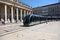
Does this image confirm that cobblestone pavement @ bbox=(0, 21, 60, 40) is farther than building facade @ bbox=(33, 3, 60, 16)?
No

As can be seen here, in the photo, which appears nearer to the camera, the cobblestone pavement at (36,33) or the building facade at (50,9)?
the cobblestone pavement at (36,33)

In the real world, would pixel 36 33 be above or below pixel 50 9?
below

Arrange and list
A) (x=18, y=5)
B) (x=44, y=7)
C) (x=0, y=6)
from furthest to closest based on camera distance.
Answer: (x=44, y=7)
(x=18, y=5)
(x=0, y=6)

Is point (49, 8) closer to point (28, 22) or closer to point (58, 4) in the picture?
point (58, 4)

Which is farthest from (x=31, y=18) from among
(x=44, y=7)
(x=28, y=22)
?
(x=44, y=7)

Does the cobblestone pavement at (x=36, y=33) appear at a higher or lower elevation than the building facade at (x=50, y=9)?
lower

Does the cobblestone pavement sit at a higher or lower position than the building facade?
lower

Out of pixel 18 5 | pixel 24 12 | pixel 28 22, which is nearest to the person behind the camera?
pixel 28 22

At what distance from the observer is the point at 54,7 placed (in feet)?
294

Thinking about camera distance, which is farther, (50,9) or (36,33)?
(50,9)

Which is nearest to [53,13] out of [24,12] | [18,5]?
[24,12]

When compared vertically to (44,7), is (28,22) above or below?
below

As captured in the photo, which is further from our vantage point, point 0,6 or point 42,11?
point 42,11

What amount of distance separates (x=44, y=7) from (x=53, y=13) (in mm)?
11123
